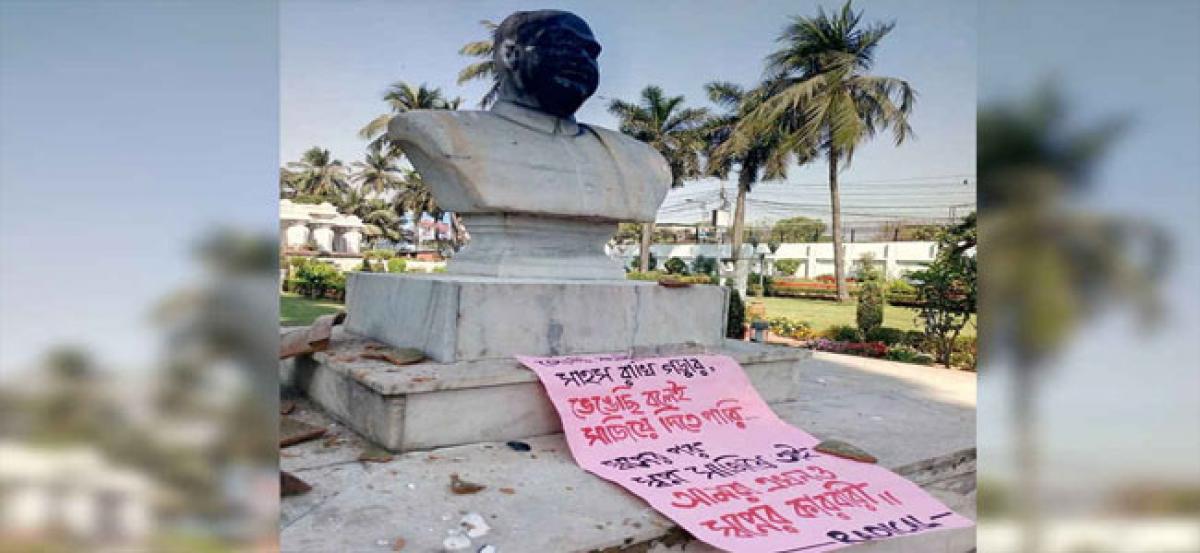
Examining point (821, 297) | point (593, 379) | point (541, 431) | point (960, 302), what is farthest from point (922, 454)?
point (821, 297)

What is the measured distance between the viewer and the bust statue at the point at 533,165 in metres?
3.60

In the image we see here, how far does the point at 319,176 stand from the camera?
133 ft

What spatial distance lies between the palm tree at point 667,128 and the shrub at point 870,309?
10.0 meters

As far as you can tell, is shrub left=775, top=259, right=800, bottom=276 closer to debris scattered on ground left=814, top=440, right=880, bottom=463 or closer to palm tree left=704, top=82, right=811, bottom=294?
palm tree left=704, top=82, right=811, bottom=294

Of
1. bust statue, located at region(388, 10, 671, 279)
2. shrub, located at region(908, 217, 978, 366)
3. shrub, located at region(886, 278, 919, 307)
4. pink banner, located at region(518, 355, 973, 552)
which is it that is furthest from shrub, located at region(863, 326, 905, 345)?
pink banner, located at region(518, 355, 973, 552)

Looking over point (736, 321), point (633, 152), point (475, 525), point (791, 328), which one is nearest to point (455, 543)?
point (475, 525)

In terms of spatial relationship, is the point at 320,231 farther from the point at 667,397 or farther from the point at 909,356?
the point at 667,397

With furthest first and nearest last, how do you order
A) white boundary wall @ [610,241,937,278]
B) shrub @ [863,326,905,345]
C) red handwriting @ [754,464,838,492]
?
white boundary wall @ [610,241,937,278], shrub @ [863,326,905,345], red handwriting @ [754,464,838,492]

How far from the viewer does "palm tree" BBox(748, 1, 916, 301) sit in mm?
15508

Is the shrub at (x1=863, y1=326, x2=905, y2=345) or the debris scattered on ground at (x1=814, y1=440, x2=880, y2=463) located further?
the shrub at (x1=863, y1=326, x2=905, y2=345)

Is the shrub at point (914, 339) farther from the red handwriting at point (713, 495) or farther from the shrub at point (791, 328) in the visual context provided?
the red handwriting at point (713, 495)

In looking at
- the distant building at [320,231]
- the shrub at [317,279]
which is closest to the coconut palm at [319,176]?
the distant building at [320,231]

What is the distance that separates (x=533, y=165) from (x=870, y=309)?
9761mm

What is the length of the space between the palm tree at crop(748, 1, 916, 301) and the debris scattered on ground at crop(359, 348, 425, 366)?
14.1 meters
